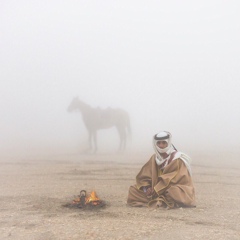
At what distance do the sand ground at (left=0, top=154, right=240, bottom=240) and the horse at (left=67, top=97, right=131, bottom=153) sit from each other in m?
6.55

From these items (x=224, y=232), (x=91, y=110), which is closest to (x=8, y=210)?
(x=224, y=232)

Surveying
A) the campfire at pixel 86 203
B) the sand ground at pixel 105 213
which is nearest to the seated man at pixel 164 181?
the sand ground at pixel 105 213

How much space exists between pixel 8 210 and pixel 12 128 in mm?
18907

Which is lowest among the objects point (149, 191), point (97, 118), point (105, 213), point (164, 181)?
point (105, 213)

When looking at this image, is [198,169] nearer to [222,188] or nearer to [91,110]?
[222,188]

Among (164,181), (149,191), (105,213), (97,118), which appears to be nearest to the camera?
(105,213)

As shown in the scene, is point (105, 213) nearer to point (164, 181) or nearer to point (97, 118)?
point (164, 181)

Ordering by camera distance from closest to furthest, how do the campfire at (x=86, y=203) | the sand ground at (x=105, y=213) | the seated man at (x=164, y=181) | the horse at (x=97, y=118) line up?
the sand ground at (x=105, y=213), the seated man at (x=164, y=181), the campfire at (x=86, y=203), the horse at (x=97, y=118)

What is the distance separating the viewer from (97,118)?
16.4 meters

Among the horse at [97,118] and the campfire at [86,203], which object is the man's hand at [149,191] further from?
the horse at [97,118]

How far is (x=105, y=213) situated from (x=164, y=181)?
0.84 meters

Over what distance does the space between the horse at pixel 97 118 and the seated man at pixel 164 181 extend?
9671 mm

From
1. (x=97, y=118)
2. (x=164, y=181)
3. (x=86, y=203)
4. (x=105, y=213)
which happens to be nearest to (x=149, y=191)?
(x=164, y=181)

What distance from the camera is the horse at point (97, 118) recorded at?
16219mm
